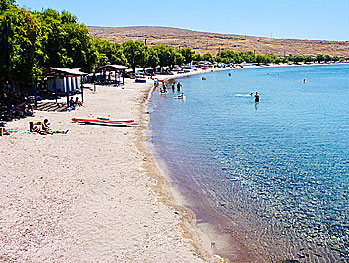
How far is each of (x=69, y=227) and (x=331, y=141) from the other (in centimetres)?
2283

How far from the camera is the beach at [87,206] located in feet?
33.2

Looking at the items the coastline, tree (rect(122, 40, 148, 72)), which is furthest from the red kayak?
tree (rect(122, 40, 148, 72))

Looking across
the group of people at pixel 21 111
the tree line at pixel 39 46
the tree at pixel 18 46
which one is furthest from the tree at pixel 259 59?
the group of people at pixel 21 111

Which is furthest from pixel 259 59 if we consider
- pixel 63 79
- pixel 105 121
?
pixel 105 121

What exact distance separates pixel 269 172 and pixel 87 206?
35.5ft

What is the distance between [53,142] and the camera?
20.8 metres

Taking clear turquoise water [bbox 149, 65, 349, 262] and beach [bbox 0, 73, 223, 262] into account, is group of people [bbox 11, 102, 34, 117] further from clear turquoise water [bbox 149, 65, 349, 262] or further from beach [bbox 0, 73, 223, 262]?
clear turquoise water [bbox 149, 65, 349, 262]

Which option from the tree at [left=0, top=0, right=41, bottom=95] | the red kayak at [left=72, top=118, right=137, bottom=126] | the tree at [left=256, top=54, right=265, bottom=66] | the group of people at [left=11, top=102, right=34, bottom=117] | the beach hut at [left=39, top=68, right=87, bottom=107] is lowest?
the red kayak at [left=72, top=118, right=137, bottom=126]

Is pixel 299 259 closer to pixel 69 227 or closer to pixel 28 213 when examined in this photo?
pixel 69 227

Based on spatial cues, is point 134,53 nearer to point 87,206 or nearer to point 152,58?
point 152,58

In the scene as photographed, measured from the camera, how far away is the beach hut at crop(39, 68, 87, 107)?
31719 mm

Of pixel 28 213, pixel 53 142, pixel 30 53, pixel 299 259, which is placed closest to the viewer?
pixel 299 259

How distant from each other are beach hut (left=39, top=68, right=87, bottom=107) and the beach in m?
11.6

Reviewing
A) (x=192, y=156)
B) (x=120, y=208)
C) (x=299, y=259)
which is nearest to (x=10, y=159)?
(x=120, y=208)
